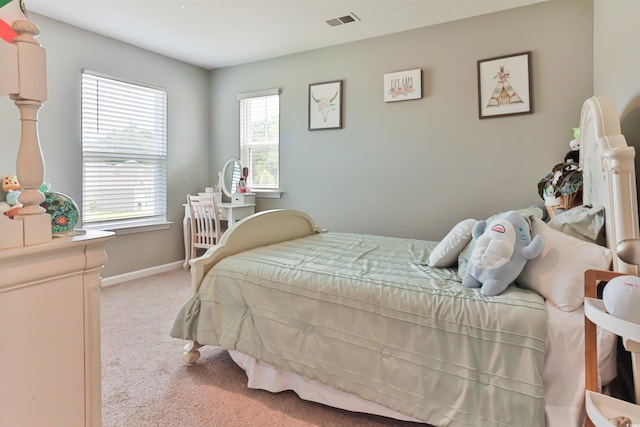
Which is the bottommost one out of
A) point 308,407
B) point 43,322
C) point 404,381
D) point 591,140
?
point 308,407

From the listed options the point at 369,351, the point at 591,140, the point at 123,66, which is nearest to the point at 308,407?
the point at 369,351

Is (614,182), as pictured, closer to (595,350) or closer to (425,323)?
(595,350)

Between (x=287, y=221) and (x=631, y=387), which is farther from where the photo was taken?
(x=287, y=221)

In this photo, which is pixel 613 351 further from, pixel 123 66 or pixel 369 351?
pixel 123 66

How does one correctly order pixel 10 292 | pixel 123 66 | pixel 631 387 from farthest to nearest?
pixel 123 66 → pixel 631 387 → pixel 10 292

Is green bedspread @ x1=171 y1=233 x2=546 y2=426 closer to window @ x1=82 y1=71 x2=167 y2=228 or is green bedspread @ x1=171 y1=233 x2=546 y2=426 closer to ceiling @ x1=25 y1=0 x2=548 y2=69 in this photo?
ceiling @ x1=25 y1=0 x2=548 y2=69

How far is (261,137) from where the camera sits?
4.52 meters

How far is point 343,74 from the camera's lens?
3.86 m

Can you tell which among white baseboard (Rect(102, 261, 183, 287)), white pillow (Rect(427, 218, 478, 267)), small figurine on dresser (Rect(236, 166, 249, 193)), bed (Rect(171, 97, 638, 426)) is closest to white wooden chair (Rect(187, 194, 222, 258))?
white baseboard (Rect(102, 261, 183, 287))

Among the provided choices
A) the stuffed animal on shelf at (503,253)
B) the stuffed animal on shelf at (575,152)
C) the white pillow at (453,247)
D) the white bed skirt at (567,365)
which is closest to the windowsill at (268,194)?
the white pillow at (453,247)

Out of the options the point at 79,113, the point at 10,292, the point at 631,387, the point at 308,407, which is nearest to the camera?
the point at 10,292

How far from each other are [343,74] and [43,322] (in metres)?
3.57

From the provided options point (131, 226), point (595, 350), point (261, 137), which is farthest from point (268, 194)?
point (595, 350)

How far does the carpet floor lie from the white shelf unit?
839 mm
